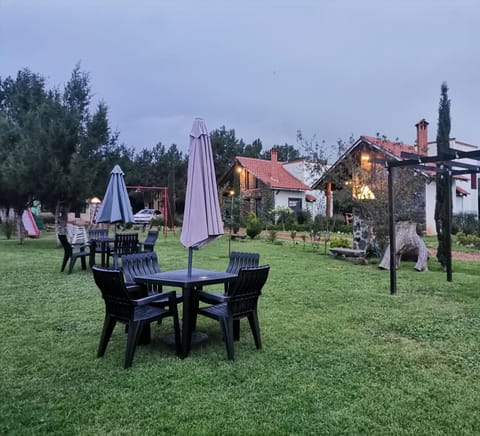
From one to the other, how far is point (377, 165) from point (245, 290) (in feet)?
31.5

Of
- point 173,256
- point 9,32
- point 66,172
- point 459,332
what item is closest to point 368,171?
point 173,256

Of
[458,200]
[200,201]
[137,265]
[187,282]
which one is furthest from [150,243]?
[458,200]

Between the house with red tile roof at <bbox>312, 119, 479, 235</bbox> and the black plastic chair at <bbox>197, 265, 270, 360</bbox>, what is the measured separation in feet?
12.5

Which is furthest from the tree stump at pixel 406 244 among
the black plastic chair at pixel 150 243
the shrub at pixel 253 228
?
the shrub at pixel 253 228

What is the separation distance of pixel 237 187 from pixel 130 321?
2528 centimetres

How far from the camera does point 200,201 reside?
393 cm

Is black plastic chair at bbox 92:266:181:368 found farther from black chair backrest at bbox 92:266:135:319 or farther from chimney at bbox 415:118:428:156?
chimney at bbox 415:118:428:156

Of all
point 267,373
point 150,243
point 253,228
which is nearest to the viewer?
point 267,373

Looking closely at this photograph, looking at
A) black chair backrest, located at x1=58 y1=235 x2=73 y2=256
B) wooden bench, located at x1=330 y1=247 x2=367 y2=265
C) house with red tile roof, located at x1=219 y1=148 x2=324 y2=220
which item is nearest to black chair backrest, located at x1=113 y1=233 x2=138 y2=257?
black chair backrest, located at x1=58 y1=235 x2=73 y2=256

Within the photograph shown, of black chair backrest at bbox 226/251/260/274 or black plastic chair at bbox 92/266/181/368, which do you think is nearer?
black plastic chair at bbox 92/266/181/368

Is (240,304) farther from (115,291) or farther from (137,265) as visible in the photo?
(137,265)

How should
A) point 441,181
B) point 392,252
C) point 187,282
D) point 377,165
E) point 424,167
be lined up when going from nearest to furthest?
point 187,282 < point 392,252 < point 424,167 < point 441,181 < point 377,165

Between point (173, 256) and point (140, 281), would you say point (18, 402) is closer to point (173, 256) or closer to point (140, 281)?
point (140, 281)

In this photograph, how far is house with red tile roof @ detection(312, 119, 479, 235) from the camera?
11.8 meters
